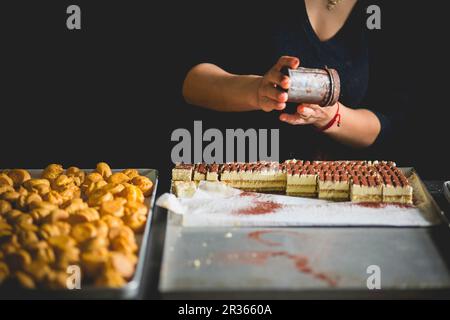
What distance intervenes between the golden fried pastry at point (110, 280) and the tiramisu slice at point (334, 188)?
1.34 m

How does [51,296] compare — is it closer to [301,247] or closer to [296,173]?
[301,247]

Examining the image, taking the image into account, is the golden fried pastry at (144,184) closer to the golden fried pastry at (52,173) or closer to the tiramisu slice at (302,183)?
the golden fried pastry at (52,173)

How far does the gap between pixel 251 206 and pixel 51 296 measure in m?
1.19

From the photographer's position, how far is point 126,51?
14.3 feet

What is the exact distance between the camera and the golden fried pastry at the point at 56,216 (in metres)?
2.20

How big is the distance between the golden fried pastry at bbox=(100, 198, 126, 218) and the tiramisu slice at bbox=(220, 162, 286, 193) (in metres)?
0.75

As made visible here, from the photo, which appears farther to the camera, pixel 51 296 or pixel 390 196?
pixel 390 196

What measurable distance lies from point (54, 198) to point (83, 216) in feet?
1.09

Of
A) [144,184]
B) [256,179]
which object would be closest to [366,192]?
[256,179]

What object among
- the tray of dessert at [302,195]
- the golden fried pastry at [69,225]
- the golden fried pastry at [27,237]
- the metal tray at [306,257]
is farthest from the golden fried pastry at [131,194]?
the golden fried pastry at [27,237]

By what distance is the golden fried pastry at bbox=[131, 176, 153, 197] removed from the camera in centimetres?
277

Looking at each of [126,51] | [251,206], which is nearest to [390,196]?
[251,206]

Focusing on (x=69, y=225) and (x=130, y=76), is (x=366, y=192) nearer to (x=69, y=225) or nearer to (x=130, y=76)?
(x=69, y=225)

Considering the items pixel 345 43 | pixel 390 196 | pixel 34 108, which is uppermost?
pixel 345 43
